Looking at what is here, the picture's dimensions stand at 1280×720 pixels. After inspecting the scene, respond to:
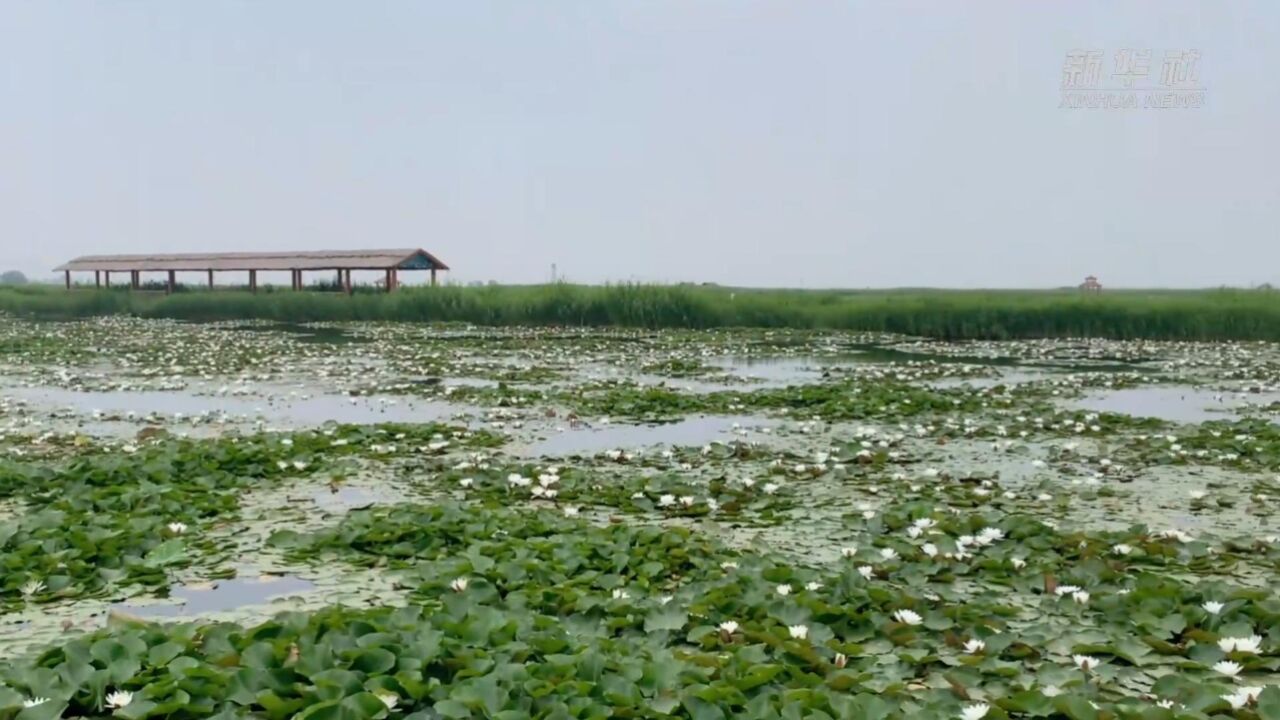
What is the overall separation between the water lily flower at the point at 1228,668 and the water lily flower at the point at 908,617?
3.24ft

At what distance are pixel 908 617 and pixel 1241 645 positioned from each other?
Result: 1.13 m

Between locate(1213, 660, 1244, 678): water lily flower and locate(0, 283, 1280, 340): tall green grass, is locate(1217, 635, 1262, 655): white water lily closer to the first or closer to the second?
locate(1213, 660, 1244, 678): water lily flower

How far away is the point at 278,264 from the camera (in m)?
41.1

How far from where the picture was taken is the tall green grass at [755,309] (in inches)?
938

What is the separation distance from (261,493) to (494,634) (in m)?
3.58

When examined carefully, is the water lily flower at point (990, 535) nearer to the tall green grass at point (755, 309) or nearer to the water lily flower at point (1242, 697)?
the water lily flower at point (1242, 697)

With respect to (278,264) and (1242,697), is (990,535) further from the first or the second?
(278,264)

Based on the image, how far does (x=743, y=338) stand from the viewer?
78.9 ft

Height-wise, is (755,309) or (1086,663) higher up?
(755,309)

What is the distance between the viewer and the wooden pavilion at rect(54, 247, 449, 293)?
3856cm

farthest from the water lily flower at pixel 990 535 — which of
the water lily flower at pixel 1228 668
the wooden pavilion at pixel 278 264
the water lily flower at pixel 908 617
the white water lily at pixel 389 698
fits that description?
the wooden pavilion at pixel 278 264

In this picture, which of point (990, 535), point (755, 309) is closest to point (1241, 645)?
point (990, 535)

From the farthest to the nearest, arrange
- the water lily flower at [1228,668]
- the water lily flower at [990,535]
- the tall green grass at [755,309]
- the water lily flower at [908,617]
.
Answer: the tall green grass at [755,309] → the water lily flower at [990,535] → the water lily flower at [908,617] → the water lily flower at [1228,668]

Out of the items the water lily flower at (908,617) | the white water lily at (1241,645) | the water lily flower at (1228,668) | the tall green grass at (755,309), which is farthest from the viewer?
the tall green grass at (755,309)
